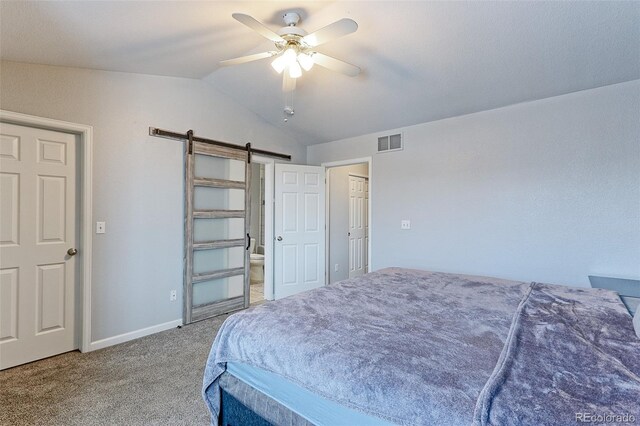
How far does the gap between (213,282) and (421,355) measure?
3070 millimetres

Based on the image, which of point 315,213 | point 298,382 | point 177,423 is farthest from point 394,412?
point 315,213

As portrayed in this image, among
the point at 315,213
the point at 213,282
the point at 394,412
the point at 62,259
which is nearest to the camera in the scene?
the point at 394,412

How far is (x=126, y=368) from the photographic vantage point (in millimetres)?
2412

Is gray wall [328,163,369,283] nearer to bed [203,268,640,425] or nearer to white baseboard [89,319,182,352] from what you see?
white baseboard [89,319,182,352]

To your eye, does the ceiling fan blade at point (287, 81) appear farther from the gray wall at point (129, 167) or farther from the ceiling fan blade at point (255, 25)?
the gray wall at point (129, 167)

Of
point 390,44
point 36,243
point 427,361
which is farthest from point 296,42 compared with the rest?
point 36,243

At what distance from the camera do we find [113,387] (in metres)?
2.14

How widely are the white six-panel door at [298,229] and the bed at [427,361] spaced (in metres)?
2.52

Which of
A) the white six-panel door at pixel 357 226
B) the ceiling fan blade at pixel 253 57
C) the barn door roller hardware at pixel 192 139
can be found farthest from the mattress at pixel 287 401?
the white six-panel door at pixel 357 226

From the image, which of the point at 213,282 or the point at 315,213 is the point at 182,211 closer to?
the point at 213,282

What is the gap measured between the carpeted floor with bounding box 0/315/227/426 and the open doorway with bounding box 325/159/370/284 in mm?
2605

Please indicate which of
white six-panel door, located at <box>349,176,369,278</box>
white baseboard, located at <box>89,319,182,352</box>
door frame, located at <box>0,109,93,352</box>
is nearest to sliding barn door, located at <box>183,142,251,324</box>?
white baseboard, located at <box>89,319,182,352</box>

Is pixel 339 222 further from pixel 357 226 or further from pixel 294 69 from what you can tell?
pixel 294 69

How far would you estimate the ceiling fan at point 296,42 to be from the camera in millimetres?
1825
